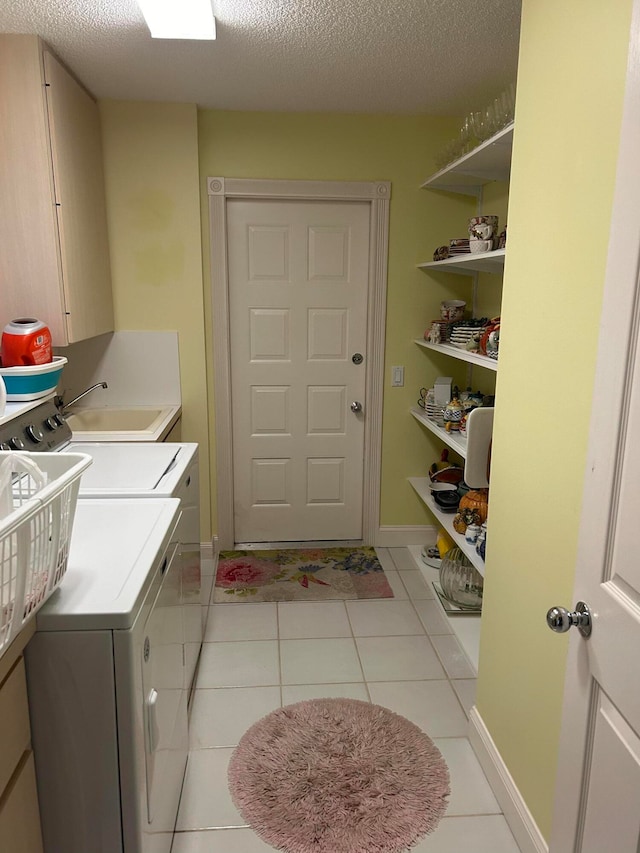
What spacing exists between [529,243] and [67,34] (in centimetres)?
191

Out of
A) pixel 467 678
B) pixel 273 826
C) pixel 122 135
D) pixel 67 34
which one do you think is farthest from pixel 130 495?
pixel 122 135

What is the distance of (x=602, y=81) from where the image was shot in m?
1.28

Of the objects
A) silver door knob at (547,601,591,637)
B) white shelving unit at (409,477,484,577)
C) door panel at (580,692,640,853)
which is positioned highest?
silver door knob at (547,601,591,637)

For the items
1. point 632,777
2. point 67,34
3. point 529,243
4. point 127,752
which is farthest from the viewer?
point 67,34

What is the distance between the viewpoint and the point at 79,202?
273cm

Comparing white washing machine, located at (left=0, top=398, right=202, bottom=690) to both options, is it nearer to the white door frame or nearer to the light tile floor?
the light tile floor

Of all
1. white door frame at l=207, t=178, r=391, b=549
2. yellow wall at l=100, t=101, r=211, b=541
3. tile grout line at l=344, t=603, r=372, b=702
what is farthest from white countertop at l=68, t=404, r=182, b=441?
tile grout line at l=344, t=603, r=372, b=702

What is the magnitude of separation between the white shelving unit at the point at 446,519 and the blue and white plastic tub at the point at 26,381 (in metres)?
1.75

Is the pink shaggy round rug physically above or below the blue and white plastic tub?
below

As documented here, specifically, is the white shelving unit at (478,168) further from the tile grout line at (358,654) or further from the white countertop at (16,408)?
the tile grout line at (358,654)

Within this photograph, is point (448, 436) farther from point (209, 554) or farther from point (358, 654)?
point (209, 554)

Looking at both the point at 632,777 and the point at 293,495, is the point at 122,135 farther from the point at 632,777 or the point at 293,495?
the point at 632,777

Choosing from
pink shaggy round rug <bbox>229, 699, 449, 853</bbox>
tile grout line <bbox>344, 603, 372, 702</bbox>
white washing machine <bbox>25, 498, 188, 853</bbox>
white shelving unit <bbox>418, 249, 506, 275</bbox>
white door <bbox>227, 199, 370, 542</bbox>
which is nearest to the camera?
white washing machine <bbox>25, 498, 188, 853</bbox>

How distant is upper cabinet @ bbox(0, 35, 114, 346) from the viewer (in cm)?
235
